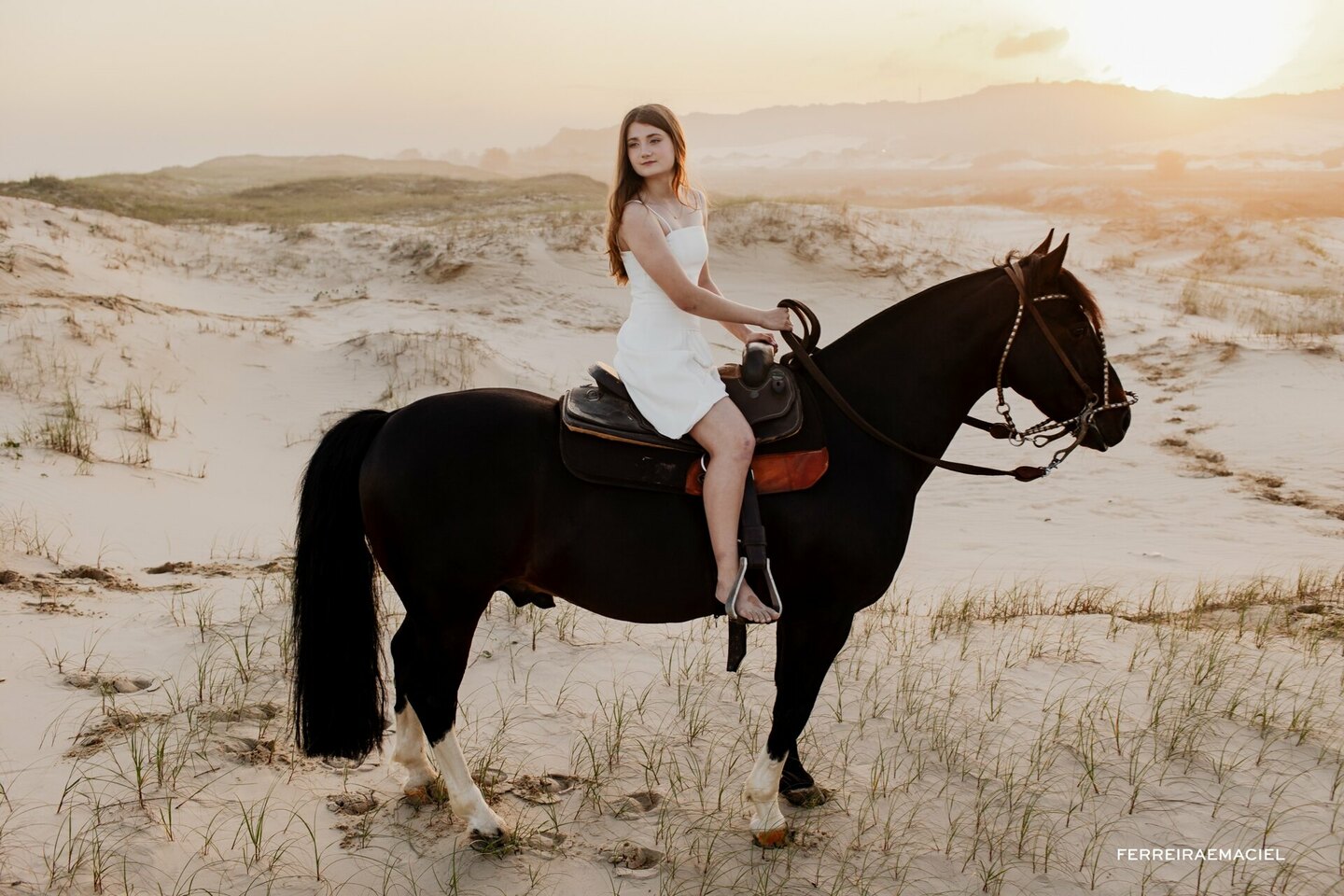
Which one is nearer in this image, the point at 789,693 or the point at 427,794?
the point at 789,693

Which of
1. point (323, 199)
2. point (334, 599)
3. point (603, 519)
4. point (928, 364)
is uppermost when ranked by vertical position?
point (323, 199)

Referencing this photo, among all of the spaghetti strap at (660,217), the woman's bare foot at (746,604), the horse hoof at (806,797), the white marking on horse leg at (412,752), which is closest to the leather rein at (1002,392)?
the spaghetti strap at (660,217)

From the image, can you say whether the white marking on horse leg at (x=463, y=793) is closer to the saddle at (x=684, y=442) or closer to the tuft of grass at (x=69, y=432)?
the saddle at (x=684, y=442)


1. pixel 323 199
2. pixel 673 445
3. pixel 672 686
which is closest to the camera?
pixel 673 445

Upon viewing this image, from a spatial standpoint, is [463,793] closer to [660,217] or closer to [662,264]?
[662,264]

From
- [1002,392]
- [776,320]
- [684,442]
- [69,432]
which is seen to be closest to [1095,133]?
[69,432]

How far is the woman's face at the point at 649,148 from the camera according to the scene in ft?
10.5

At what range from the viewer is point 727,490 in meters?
3.07

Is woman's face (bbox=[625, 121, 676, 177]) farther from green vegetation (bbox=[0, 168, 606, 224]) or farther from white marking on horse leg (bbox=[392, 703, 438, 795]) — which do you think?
green vegetation (bbox=[0, 168, 606, 224])

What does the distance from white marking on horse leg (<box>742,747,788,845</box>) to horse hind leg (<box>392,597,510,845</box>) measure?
1.00 metres

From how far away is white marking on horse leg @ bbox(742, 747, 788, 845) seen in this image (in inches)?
133

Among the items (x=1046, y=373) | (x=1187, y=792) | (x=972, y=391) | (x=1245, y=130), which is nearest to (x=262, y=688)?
(x=972, y=391)

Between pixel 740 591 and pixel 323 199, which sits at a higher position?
pixel 323 199

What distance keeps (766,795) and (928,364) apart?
72.9 inches
